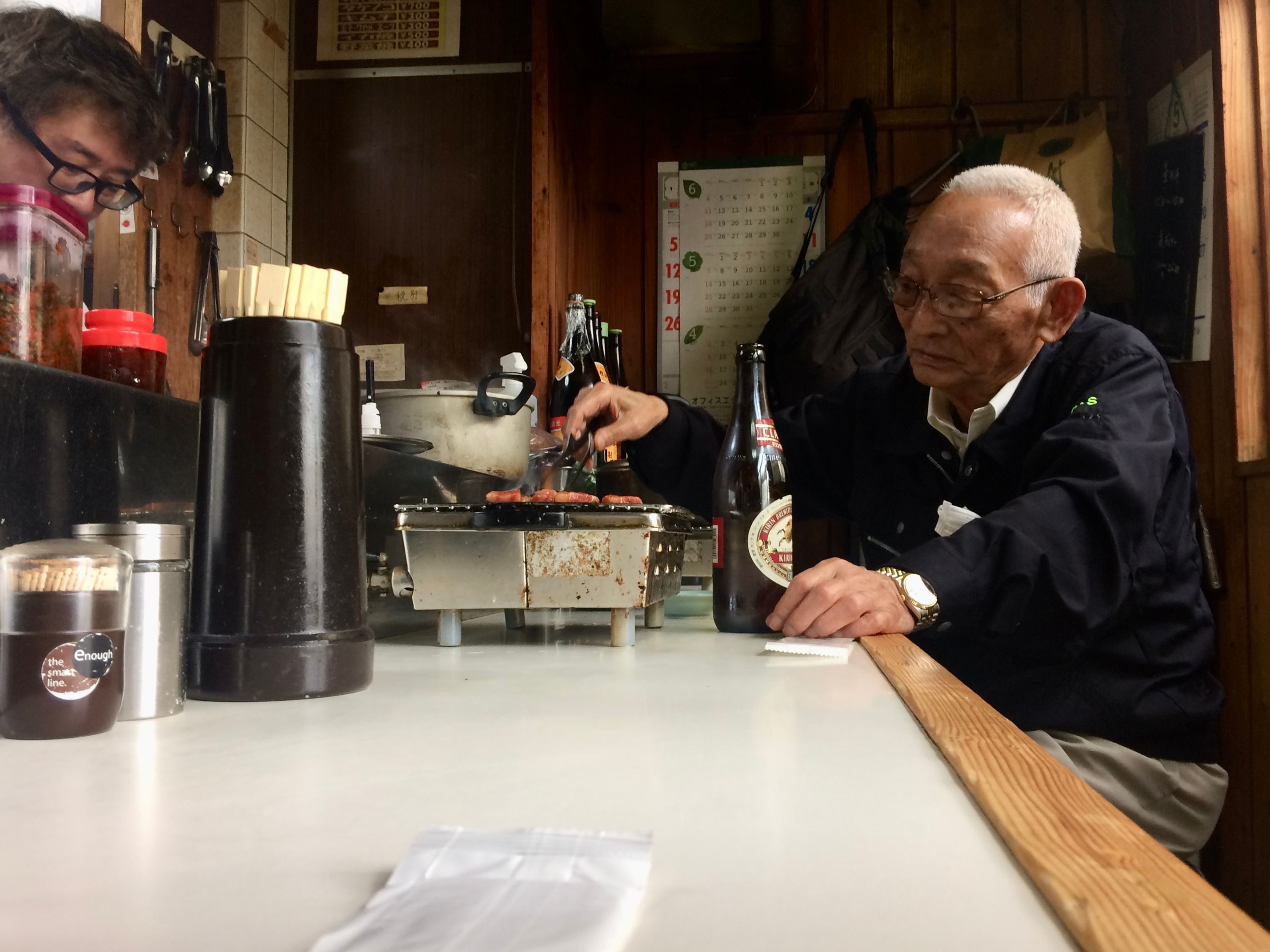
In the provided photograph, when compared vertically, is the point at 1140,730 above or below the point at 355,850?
below

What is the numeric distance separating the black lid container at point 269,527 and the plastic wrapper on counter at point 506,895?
0.38m

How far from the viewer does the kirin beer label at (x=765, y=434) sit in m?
1.25

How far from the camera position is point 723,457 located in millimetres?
1278

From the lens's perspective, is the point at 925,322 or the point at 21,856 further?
the point at 925,322

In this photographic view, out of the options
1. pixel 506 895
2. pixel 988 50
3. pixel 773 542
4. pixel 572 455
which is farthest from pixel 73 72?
pixel 988 50

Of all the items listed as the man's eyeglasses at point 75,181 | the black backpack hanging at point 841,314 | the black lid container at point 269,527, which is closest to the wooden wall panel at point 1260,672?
the black backpack hanging at point 841,314

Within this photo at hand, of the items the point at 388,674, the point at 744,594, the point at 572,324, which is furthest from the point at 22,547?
the point at 572,324

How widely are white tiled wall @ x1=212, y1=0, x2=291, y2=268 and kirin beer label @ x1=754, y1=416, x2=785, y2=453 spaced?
1.64m

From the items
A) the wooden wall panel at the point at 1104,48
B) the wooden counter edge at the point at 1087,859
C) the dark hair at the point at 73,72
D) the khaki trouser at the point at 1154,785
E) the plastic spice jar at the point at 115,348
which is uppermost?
the wooden wall panel at the point at 1104,48

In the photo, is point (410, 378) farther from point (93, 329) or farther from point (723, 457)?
point (93, 329)

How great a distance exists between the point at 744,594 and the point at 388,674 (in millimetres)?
492

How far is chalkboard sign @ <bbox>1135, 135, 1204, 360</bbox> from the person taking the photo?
2.31 m

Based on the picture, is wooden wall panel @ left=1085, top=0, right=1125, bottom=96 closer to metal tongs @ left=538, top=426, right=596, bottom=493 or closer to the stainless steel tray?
metal tongs @ left=538, top=426, right=596, bottom=493

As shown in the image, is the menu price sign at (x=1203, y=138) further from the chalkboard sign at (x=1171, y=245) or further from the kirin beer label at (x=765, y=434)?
the kirin beer label at (x=765, y=434)
